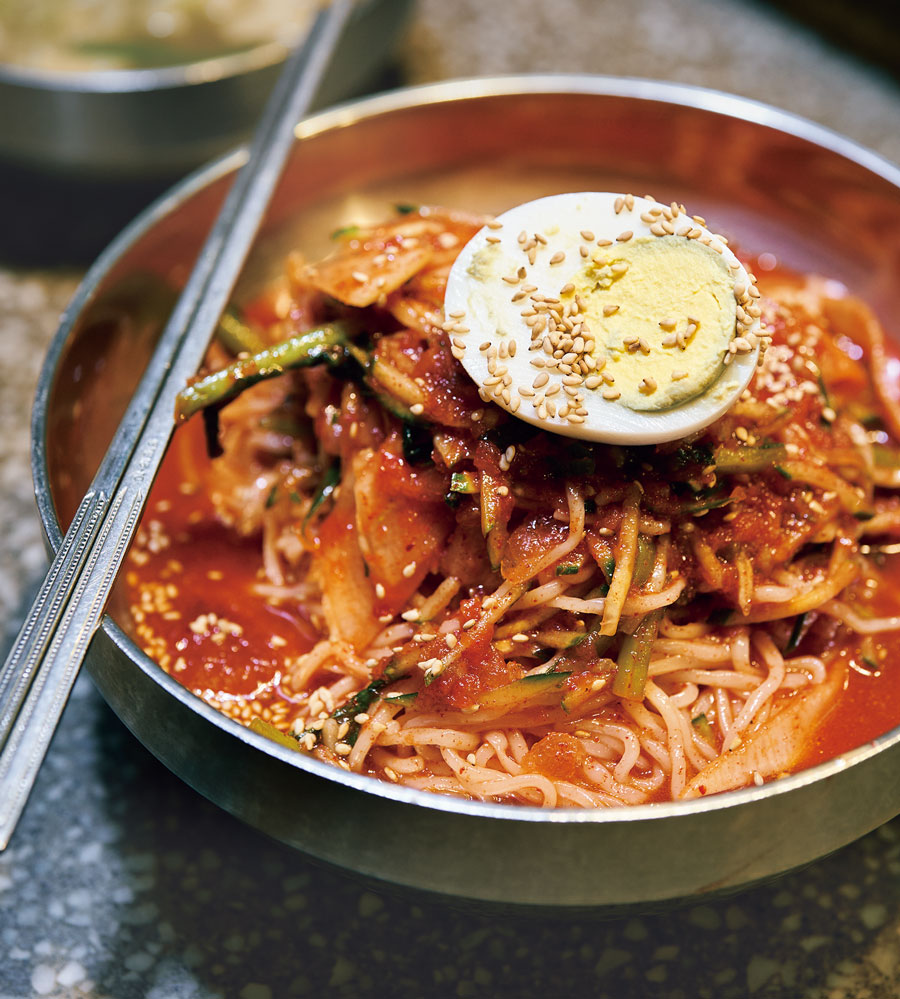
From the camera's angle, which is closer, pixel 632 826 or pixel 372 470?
pixel 632 826

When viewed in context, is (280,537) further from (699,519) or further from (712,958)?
(712,958)

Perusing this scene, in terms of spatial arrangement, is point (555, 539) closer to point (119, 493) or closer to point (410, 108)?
point (119, 493)

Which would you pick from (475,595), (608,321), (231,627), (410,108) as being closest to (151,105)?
(410,108)

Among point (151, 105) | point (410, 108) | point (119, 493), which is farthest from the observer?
point (151, 105)

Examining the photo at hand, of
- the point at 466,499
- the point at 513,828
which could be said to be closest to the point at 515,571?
the point at 466,499

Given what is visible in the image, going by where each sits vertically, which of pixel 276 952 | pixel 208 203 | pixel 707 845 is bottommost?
pixel 276 952

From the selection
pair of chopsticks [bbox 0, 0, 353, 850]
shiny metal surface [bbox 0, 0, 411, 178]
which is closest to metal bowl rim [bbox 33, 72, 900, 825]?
pair of chopsticks [bbox 0, 0, 353, 850]
